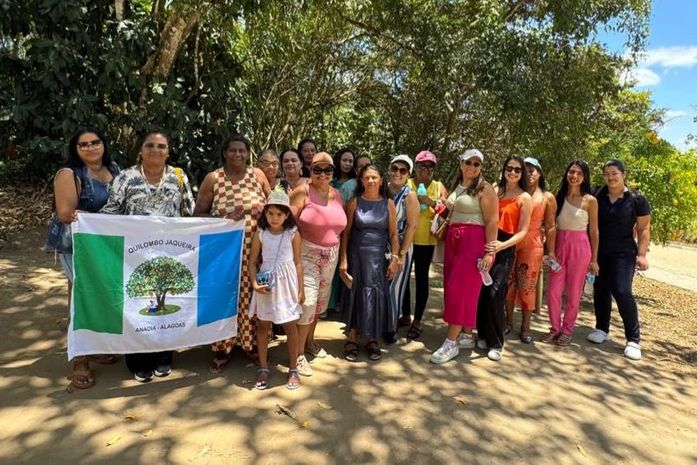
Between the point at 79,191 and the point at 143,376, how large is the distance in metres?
1.37

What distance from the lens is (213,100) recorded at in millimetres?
7656

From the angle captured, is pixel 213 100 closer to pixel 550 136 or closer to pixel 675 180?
pixel 550 136

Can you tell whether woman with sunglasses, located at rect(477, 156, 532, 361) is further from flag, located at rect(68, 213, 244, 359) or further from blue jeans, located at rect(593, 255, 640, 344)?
flag, located at rect(68, 213, 244, 359)

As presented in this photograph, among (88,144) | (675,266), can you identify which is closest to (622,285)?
(88,144)

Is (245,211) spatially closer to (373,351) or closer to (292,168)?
(292,168)

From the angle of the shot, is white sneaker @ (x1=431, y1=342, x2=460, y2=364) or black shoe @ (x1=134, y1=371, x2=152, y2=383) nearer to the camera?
black shoe @ (x1=134, y1=371, x2=152, y2=383)

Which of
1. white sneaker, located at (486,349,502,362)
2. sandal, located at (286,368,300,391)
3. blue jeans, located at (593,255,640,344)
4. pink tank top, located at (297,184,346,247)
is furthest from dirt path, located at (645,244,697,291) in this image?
sandal, located at (286,368,300,391)

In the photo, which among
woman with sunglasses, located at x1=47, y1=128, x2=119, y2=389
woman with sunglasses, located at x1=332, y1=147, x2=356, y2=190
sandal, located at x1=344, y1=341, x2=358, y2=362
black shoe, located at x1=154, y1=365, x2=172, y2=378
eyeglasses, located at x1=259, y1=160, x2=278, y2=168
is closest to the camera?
woman with sunglasses, located at x1=47, y1=128, x2=119, y2=389

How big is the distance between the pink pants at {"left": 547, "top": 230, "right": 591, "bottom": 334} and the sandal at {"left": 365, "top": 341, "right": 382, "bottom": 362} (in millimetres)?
1870

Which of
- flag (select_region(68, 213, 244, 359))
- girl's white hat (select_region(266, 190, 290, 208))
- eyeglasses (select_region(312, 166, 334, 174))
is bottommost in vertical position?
flag (select_region(68, 213, 244, 359))

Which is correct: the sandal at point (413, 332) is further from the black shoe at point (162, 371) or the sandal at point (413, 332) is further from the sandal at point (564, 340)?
the black shoe at point (162, 371)

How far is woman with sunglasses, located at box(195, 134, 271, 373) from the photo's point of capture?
11.8 ft

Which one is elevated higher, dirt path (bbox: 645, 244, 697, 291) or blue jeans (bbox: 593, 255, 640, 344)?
blue jeans (bbox: 593, 255, 640, 344)

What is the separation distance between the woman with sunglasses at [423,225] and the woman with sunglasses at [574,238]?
3.80 ft
